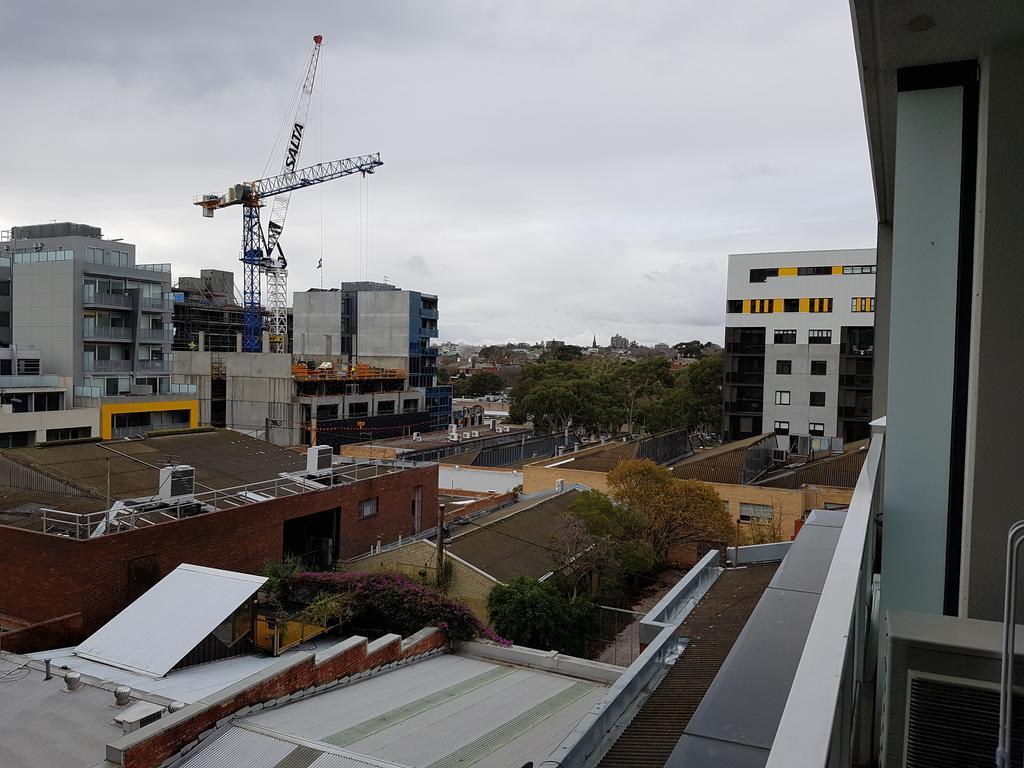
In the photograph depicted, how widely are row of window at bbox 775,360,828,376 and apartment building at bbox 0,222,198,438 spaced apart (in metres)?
32.6

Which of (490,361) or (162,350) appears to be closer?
(162,350)

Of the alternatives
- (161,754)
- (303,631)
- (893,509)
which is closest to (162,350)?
(303,631)

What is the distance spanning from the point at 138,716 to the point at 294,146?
73.3m

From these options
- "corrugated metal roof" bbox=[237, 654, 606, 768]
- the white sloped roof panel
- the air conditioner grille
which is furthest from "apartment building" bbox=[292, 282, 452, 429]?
the air conditioner grille

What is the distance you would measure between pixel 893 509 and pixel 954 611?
570mm

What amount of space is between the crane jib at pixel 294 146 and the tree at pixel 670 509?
202ft

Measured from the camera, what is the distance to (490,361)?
154125mm

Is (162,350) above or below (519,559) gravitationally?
above

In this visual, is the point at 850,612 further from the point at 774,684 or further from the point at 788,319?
the point at 788,319

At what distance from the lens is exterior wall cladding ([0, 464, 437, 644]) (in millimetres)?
12969

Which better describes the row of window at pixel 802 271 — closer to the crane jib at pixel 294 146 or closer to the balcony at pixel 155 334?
the balcony at pixel 155 334

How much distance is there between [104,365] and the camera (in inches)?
1549

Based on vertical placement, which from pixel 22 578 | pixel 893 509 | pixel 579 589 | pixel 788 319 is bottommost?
pixel 579 589

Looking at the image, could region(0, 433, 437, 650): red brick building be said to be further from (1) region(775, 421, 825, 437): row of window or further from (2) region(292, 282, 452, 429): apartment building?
(2) region(292, 282, 452, 429): apartment building
